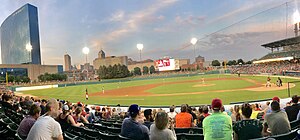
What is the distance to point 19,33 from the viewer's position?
17262 cm

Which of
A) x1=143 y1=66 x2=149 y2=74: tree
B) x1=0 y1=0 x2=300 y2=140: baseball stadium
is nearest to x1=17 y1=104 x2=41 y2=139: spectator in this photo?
x1=0 y1=0 x2=300 y2=140: baseball stadium

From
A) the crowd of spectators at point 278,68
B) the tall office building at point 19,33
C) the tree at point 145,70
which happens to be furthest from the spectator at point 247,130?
the tree at point 145,70

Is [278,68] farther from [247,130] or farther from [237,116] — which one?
[247,130]

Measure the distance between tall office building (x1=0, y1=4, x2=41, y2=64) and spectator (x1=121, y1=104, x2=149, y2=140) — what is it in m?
176

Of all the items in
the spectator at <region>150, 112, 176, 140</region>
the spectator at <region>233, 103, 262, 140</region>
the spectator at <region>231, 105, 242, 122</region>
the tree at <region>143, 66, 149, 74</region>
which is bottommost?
the spectator at <region>231, 105, 242, 122</region>

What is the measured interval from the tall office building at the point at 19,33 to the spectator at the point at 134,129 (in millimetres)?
175693

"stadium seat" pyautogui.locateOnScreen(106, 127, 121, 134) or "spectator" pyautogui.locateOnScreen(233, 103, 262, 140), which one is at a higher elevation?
"spectator" pyautogui.locateOnScreen(233, 103, 262, 140)

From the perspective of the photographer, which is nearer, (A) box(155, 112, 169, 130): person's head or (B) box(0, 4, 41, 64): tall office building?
(A) box(155, 112, 169, 130): person's head

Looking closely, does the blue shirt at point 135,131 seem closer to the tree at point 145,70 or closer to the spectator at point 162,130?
the spectator at point 162,130

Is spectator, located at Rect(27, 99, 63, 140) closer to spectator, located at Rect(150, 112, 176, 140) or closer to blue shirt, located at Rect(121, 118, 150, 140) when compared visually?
blue shirt, located at Rect(121, 118, 150, 140)

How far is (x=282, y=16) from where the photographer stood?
50.2 m

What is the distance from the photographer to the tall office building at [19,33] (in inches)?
6663

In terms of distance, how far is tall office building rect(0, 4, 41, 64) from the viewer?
169 metres

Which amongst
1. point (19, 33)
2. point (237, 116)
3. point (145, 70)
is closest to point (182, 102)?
point (237, 116)
